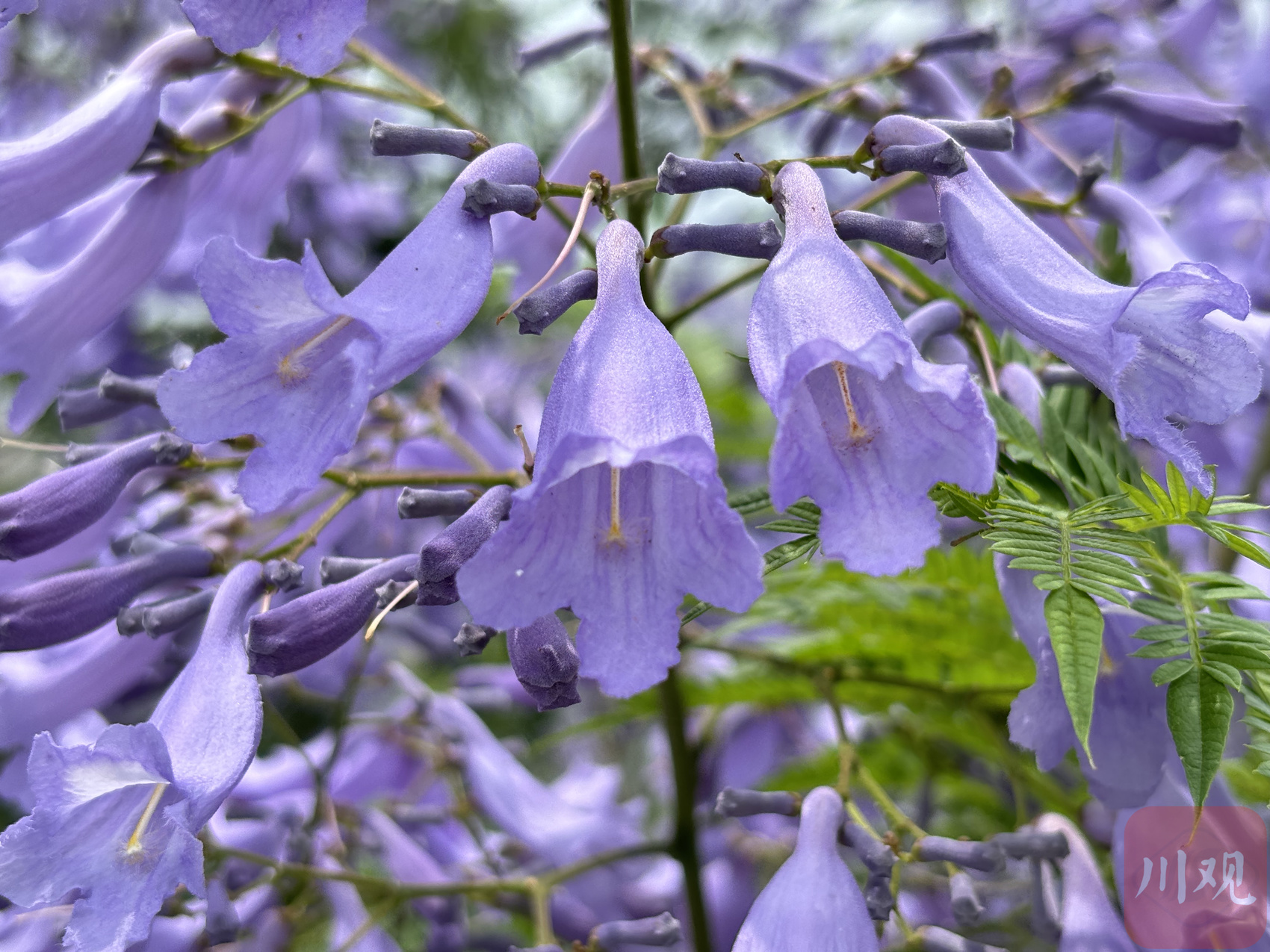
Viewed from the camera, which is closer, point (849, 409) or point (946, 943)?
point (849, 409)

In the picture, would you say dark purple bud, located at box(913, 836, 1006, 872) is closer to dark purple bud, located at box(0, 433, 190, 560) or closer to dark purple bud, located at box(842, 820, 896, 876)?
dark purple bud, located at box(842, 820, 896, 876)

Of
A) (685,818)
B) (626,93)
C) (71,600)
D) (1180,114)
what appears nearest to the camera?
(71,600)

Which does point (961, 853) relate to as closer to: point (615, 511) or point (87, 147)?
point (615, 511)

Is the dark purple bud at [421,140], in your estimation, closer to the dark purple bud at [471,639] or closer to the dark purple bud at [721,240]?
the dark purple bud at [721,240]

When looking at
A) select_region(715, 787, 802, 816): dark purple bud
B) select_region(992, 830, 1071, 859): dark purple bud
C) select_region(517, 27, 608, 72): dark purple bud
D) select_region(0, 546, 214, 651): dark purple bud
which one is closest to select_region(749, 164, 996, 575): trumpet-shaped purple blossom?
select_region(715, 787, 802, 816): dark purple bud

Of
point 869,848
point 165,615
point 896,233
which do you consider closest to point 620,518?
point 896,233

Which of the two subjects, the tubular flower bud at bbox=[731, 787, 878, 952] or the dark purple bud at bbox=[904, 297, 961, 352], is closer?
the tubular flower bud at bbox=[731, 787, 878, 952]

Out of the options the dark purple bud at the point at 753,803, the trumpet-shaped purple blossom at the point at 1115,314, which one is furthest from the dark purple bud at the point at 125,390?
the trumpet-shaped purple blossom at the point at 1115,314

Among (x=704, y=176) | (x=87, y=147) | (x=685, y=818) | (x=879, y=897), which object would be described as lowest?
(x=685, y=818)
